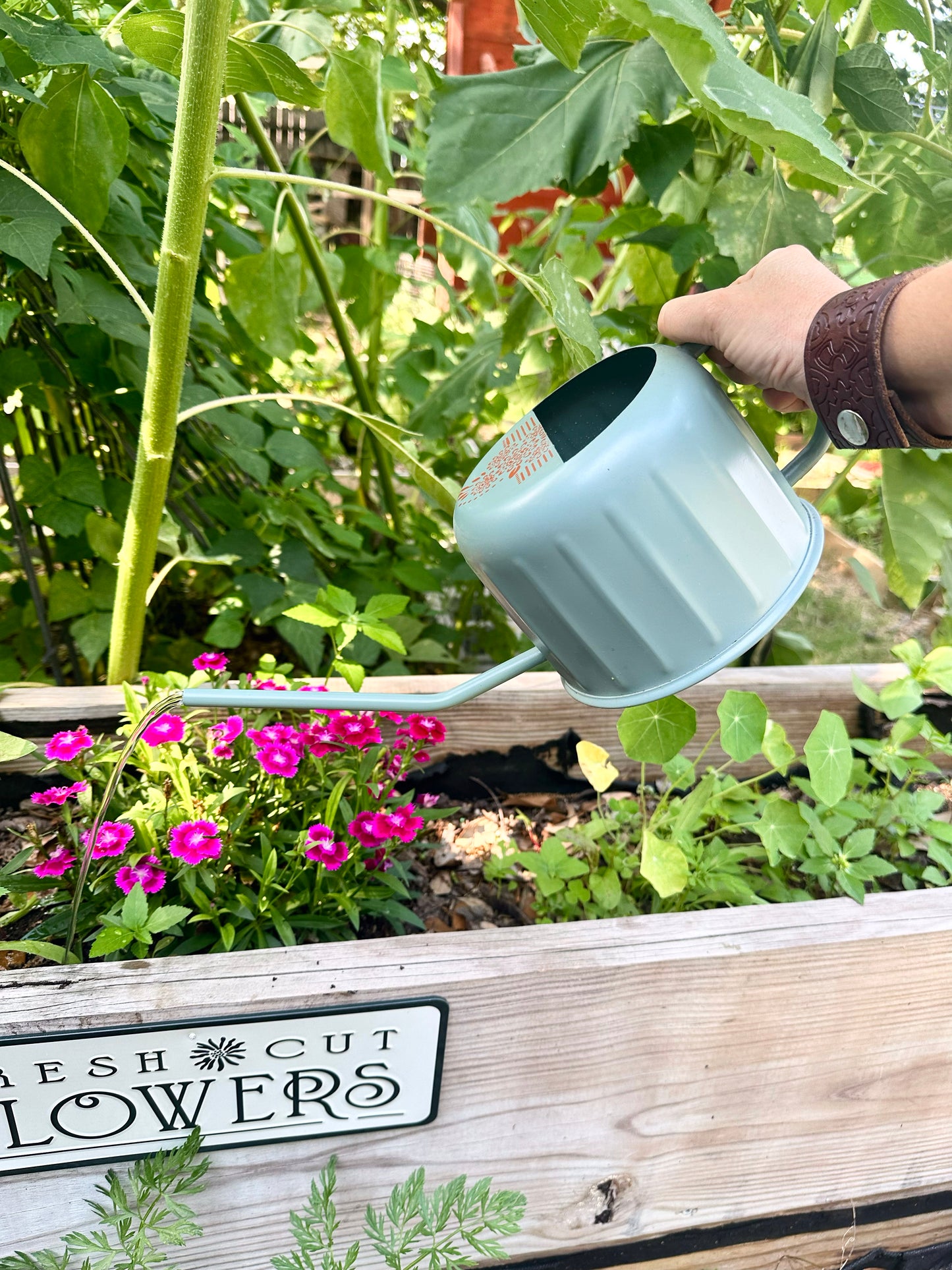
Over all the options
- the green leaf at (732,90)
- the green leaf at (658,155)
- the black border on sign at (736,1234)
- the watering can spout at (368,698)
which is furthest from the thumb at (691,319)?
the black border on sign at (736,1234)

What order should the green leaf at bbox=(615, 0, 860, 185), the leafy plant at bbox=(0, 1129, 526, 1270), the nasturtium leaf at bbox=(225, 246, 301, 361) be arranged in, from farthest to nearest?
1. the nasturtium leaf at bbox=(225, 246, 301, 361)
2. the leafy plant at bbox=(0, 1129, 526, 1270)
3. the green leaf at bbox=(615, 0, 860, 185)

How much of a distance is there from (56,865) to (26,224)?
1.85ft

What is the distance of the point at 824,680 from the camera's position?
1.16 metres

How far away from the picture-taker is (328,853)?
0.77 metres

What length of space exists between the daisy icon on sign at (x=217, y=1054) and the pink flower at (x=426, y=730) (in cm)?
33

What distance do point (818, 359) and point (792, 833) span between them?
53 cm

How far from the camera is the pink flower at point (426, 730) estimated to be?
2.87 feet

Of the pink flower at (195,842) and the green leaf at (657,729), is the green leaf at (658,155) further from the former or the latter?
the pink flower at (195,842)

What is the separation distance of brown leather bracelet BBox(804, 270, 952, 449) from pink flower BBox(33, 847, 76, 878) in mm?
707

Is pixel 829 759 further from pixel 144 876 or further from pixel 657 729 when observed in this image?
pixel 144 876

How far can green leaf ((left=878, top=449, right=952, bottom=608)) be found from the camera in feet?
3.09

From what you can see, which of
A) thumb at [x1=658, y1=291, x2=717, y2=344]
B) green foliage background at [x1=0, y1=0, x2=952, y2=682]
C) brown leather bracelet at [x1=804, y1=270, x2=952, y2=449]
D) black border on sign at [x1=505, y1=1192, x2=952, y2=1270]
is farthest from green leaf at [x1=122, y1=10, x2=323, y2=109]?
black border on sign at [x1=505, y1=1192, x2=952, y2=1270]

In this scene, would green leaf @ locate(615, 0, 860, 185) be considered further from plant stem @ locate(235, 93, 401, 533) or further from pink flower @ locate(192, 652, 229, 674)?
pink flower @ locate(192, 652, 229, 674)

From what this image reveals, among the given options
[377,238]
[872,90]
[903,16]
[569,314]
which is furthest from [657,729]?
[377,238]
